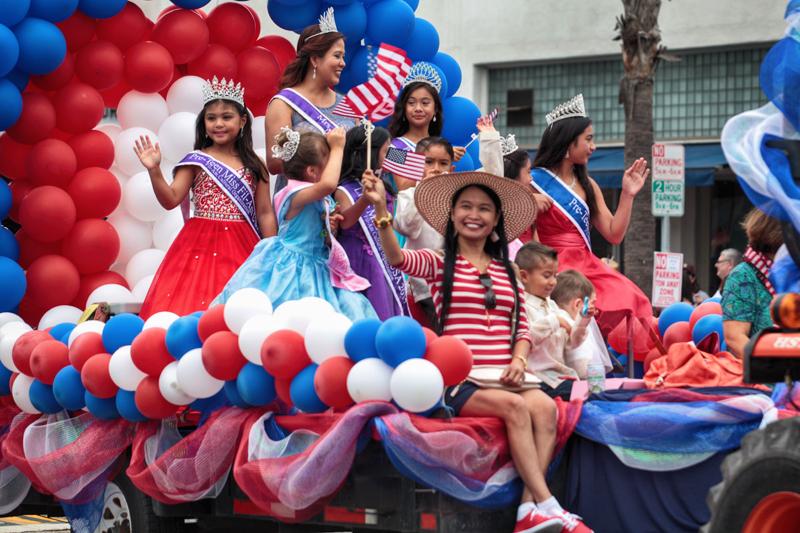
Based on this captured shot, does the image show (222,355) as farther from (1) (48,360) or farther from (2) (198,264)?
(2) (198,264)

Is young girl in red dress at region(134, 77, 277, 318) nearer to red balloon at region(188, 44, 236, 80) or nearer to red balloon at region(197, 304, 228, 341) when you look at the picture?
red balloon at region(197, 304, 228, 341)

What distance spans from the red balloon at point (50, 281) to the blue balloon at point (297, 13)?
211 centimetres

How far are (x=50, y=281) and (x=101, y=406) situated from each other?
161 cm

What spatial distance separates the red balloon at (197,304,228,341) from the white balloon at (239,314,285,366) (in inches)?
8.8

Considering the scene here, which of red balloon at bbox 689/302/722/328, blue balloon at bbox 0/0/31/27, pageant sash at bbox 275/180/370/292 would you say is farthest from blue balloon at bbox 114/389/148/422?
red balloon at bbox 689/302/722/328

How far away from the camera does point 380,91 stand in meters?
7.77

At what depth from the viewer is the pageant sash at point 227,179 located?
7617mm

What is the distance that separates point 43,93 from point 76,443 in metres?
2.44

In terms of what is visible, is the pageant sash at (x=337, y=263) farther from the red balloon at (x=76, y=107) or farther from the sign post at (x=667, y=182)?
the sign post at (x=667, y=182)

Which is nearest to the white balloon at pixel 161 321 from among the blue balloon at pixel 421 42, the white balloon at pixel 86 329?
the white balloon at pixel 86 329

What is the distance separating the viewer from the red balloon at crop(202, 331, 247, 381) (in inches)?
237

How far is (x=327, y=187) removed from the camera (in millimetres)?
6500

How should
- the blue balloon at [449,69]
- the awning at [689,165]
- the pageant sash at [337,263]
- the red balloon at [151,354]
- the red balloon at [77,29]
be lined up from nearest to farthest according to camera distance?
the red balloon at [151,354] < the pageant sash at [337,263] < the red balloon at [77,29] < the blue balloon at [449,69] < the awning at [689,165]

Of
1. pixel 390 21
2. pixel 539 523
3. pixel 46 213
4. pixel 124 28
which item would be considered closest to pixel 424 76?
pixel 390 21
